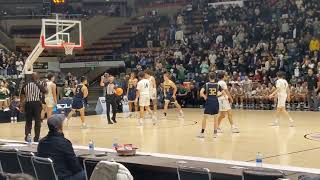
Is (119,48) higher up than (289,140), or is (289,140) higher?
(119,48)

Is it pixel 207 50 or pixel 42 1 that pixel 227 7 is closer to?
pixel 207 50

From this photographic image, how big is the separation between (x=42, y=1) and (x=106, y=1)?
462cm

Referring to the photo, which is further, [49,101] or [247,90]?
[247,90]

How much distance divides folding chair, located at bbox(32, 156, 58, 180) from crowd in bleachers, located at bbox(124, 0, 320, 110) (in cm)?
1708

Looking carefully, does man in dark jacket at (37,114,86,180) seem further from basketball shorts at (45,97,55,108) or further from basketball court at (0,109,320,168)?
basketball shorts at (45,97,55,108)

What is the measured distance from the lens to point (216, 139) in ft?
43.0

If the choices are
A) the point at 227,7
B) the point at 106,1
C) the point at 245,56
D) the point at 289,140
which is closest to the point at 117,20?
the point at 106,1

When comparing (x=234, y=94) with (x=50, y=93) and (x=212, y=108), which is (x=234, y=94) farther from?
(x=212, y=108)

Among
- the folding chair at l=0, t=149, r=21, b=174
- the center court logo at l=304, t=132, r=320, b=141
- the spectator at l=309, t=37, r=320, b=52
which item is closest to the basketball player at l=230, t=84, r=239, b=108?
the spectator at l=309, t=37, r=320, b=52

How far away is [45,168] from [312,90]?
17.1 meters

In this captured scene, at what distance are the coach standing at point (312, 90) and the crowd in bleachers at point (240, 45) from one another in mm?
88

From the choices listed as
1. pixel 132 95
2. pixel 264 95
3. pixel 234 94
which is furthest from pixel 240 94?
pixel 132 95

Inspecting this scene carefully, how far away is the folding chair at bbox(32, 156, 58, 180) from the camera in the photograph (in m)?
6.02

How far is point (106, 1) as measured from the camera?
121ft
